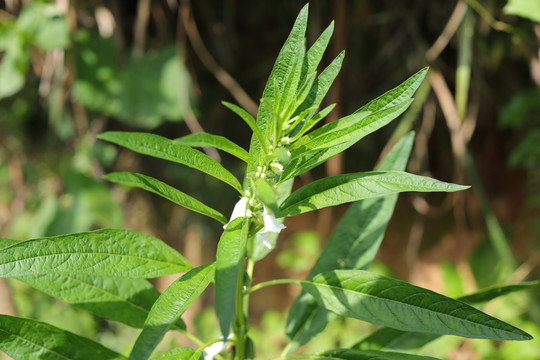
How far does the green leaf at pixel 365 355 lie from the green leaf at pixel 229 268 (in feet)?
0.64

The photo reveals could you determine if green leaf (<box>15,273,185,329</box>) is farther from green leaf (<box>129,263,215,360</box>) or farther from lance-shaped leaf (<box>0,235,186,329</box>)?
green leaf (<box>129,263,215,360</box>)

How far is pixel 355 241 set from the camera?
664mm

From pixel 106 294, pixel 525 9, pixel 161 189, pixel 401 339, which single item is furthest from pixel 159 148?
pixel 525 9

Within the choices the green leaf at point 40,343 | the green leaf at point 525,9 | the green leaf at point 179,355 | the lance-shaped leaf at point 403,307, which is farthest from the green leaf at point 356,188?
the green leaf at point 525,9

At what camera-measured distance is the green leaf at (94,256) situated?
44 centimetres

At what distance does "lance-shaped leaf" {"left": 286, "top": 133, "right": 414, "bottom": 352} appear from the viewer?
0.65 m

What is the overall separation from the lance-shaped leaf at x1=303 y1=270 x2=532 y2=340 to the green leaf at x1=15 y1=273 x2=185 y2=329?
26cm

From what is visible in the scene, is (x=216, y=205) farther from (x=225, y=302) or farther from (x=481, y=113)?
(x=225, y=302)

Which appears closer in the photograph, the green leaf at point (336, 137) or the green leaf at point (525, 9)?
the green leaf at point (336, 137)

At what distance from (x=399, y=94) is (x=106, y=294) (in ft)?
1.54

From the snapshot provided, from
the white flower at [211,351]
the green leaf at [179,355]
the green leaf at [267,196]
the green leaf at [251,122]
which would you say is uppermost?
the green leaf at [251,122]

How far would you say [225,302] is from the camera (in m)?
0.37

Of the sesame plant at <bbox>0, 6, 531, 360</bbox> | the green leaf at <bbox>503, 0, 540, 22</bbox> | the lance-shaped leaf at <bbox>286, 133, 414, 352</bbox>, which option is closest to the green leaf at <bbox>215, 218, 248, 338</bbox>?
the sesame plant at <bbox>0, 6, 531, 360</bbox>

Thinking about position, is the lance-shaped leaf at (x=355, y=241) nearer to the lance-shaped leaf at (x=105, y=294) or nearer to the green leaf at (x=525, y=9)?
the lance-shaped leaf at (x=105, y=294)
